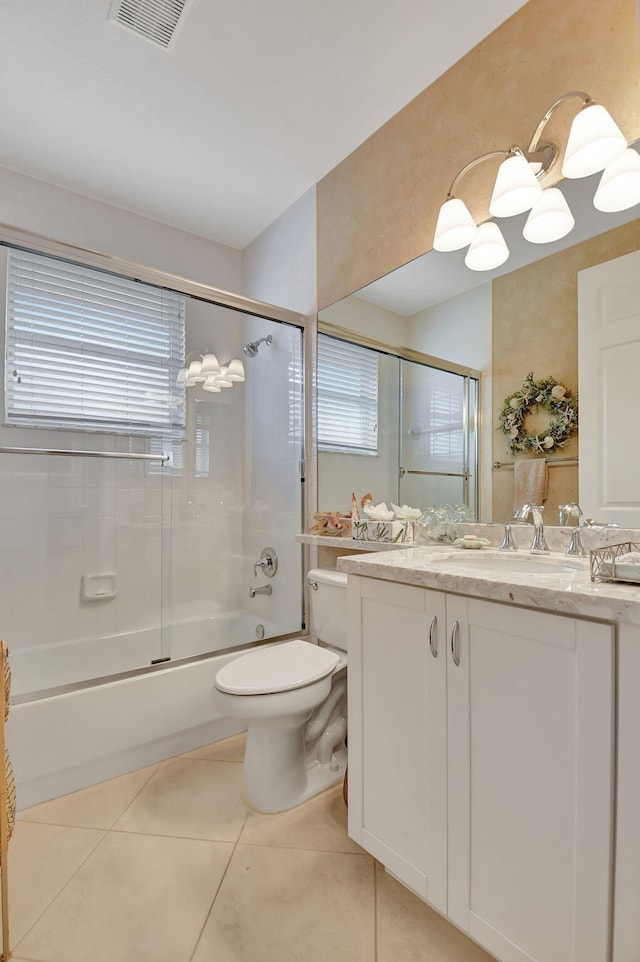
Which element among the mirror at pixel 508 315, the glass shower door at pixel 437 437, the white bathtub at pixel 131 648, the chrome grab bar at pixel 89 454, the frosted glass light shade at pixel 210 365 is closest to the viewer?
the mirror at pixel 508 315

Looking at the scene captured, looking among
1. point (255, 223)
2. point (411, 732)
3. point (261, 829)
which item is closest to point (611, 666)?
point (411, 732)

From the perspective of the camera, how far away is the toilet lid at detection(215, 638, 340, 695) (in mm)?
1447

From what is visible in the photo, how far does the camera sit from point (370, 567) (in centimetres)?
115

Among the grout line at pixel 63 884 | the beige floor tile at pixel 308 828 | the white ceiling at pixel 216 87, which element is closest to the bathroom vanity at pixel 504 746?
the beige floor tile at pixel 308 828

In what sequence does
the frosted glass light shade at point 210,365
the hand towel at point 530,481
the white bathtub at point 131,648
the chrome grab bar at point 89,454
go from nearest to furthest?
the hand towel at point 530,481 < the white bathtub at point 131,648 < the chrome grab bar at point 89,454 < the frosted glass light shade at point 210,365

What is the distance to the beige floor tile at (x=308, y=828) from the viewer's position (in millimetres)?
1380

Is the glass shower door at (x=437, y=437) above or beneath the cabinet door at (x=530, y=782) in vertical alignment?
above

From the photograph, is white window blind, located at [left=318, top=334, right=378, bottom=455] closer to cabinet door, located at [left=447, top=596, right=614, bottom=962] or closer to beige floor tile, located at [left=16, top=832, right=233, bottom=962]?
cabinet door, located at [left=447, top=596, right=614, bottom=962]

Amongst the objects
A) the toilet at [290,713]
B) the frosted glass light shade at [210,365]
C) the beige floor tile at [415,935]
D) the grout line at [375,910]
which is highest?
the frosted glass light shade at [210,365]

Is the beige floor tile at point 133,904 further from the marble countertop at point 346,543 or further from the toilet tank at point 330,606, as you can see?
the marble countertop at point 346,543

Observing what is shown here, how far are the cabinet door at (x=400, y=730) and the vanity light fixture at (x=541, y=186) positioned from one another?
3.71ft

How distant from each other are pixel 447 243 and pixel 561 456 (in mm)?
793

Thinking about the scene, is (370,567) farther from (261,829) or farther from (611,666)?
(261,829)

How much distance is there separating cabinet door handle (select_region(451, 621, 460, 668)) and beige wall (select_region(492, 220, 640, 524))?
61 cm
